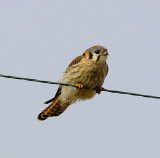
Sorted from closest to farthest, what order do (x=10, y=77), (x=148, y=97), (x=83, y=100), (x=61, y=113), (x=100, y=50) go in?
(x=10, y=77) → (x=148, y=97) → (x=100, y=50) → (x=83, y=100) → (x=61, y=113)

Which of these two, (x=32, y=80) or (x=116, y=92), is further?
(x=116, y=92)

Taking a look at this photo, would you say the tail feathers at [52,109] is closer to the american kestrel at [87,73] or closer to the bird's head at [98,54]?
the american kestrel at [87,73]

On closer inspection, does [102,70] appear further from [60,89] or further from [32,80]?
[32,80]

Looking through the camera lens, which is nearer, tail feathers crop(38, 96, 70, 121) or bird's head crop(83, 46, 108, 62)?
bird's head crop(83, 46, 108, 62)

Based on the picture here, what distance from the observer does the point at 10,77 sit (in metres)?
5.53

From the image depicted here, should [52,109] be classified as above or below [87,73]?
below

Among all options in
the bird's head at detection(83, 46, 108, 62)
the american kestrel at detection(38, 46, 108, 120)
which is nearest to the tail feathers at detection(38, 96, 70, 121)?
the american kestrel at detection(38, 46, 108, 120)

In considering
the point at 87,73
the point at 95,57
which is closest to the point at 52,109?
the point at 87,73

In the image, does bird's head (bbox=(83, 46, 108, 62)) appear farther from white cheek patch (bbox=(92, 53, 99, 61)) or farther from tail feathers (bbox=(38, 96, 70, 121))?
tail feathers (bbox=(38, 96, 70, 121))

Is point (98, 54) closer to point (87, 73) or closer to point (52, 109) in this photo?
point (87, 73)

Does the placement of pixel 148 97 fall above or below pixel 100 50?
below

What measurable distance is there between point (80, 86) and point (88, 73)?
258 millimetres

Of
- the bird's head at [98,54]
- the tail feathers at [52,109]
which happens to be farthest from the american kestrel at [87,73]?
the tail feathers at [52,109]

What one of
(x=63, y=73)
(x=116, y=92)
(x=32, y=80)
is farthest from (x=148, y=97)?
(x=63, y=73)
